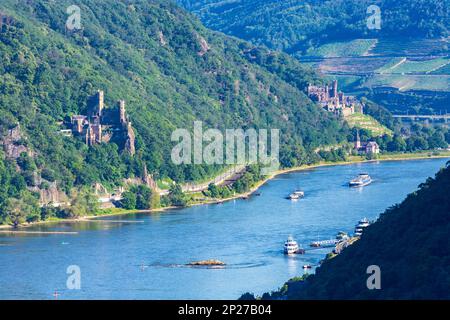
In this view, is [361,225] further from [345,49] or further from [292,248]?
[345,49]

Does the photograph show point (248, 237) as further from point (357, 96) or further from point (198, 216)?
point (357, 96)

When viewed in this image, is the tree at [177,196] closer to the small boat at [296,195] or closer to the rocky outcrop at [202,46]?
the small boat at [296,195]

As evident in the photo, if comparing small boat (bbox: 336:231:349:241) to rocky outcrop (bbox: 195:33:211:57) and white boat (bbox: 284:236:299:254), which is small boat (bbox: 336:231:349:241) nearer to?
white boat (bbox: 284:236:299:254)

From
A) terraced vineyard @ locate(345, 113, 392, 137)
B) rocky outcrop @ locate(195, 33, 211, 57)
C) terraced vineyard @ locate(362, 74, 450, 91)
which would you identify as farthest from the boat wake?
terraced vineyard @ locate(362, 74, 450, 91)

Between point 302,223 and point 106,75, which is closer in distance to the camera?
point 302,223

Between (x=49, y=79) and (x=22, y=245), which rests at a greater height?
(x=49, y=79)
